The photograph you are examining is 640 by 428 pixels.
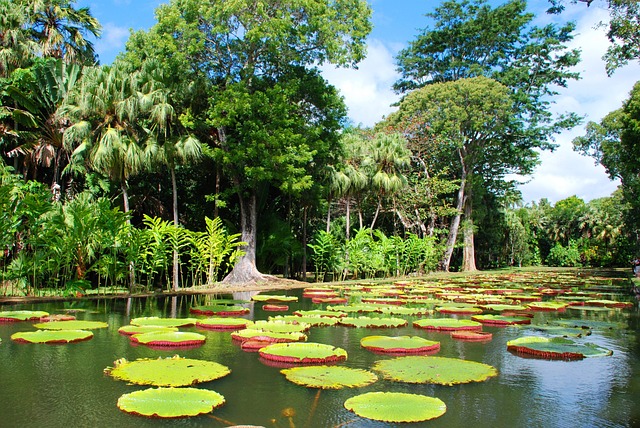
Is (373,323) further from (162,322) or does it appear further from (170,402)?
(170,402)

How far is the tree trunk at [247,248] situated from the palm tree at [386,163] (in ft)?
21.0

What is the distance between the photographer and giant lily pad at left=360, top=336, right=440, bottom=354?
4.86 m

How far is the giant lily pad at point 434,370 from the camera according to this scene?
376 cm

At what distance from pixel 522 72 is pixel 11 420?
2841 cm

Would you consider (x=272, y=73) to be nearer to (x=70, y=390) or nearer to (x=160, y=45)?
(x=160, y=45)

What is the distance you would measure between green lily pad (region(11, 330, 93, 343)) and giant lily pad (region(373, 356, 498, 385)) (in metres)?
3.15

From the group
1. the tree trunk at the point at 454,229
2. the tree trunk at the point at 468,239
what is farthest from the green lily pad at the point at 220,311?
the tree trunk at the point at 468,239

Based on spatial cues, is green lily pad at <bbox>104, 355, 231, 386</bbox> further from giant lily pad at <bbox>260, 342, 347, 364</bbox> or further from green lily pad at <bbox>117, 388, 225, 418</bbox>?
giant lily pad at <bbox>260, 342, 347, 364</bbox>

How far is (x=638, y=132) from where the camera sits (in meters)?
19.4

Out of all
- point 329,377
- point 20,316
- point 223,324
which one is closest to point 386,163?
point 223,324

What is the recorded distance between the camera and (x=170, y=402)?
Result: 295 cm

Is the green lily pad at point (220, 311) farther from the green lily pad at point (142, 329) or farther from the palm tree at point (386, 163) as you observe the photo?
the palm tree at point (386, 163)

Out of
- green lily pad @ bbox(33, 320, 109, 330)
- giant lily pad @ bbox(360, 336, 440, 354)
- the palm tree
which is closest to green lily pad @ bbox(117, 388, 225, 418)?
giant lily pad @ bbox(360, 336, 440, 354)

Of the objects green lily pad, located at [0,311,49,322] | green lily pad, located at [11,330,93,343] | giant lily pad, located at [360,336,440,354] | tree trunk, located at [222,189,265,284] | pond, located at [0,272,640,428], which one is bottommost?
pond, located at [0,272,640,428]
